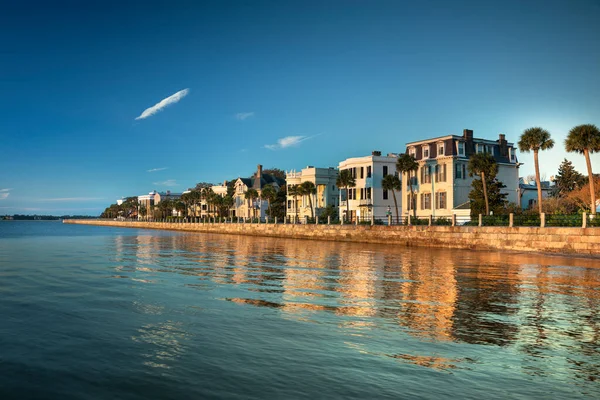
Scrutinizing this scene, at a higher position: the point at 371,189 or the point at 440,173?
the point at 440,173

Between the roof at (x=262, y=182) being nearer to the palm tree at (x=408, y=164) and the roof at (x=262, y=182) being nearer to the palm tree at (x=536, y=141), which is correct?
the palm tree at (x=408, y=164)

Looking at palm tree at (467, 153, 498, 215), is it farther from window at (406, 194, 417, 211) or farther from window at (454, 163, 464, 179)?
window at (406, 194, 417, 211)

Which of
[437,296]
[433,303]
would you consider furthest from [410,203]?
[433,303]

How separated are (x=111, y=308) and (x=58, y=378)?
5825 millimetres

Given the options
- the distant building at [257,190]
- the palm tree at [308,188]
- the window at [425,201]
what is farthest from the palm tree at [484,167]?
the distant building at [257,190]

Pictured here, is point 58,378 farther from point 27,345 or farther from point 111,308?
point 111,308

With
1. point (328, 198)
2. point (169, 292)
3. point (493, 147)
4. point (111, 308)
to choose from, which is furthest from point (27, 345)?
point (328, 198)

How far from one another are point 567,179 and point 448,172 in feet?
124

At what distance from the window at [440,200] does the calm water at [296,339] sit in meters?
40.8

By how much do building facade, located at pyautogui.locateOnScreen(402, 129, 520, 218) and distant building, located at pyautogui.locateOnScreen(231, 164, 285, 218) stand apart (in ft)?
171

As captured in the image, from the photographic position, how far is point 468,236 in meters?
41.8

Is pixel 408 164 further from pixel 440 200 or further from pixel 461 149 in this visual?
pixel 461 149

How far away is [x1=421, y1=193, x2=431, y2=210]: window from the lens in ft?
202

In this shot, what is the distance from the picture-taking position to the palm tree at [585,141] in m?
38.2
